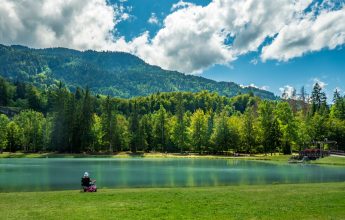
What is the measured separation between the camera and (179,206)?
22.5 m

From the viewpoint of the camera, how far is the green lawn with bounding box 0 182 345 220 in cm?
1980

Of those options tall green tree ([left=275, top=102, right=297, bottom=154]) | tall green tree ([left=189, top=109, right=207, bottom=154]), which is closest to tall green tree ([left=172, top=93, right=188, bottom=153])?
tall green tree ([left=189, top=109, right=207, bottom=154])

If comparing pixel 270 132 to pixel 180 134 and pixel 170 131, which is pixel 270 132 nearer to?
pixel 180 134

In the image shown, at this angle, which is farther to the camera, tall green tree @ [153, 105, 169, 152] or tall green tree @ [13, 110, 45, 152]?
tall green tree @ [153, 105, 169, 152]

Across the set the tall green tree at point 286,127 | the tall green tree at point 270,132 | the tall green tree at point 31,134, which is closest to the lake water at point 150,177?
the tall green tree at point 286,127

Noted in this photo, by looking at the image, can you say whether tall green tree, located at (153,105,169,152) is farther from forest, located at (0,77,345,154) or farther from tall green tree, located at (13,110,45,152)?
tall green tree, located at (13,110,45,152)

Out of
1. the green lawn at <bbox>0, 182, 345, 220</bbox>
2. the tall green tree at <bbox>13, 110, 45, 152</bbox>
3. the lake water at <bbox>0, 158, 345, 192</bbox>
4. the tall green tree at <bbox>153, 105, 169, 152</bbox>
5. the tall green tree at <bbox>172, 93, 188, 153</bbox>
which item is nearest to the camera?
the green lawn at <bbox>0, 182, 345, 220</bbox>

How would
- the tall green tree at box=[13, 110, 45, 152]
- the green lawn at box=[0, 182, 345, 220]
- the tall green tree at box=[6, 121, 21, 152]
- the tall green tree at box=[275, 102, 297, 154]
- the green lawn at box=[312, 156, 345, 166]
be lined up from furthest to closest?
the tall green tree at box=[6, 121, 21, 152] → the tall green tree at box=[13, 110, 45, 152] → the tall green tree at box=[275, 102, 297, 154] → the green lawn at box=[312, 156, 345, 166] → the green lawn at box=[0, 182, 345, 220]

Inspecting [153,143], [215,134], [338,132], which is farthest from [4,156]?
[338,132]

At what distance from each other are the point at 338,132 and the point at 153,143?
71.2 m

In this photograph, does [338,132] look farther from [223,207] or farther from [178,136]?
[223,207]

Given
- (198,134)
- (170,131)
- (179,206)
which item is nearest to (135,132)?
(170,131)

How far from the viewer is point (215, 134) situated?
130750mm

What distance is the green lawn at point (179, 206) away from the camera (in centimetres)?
1980
